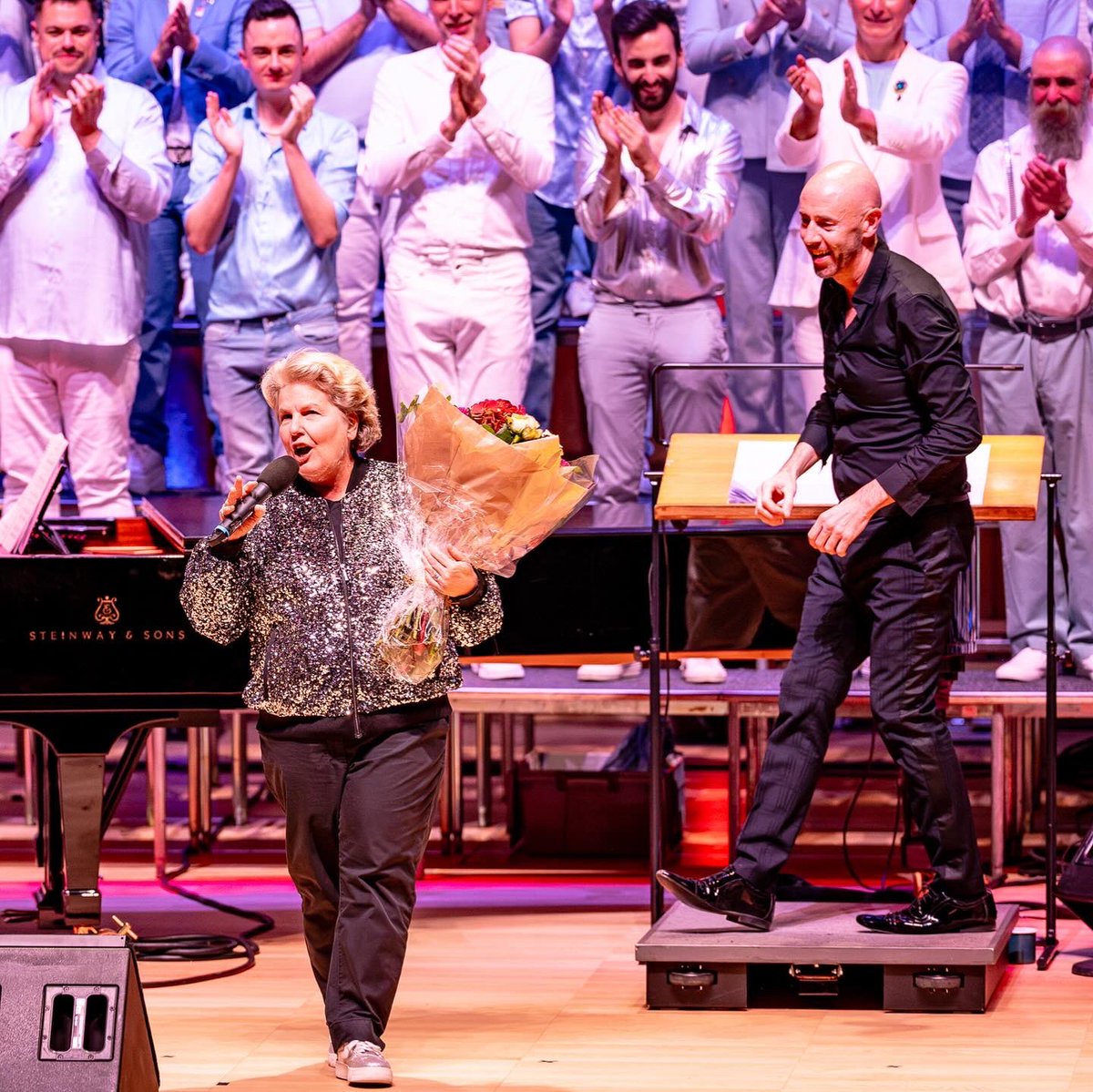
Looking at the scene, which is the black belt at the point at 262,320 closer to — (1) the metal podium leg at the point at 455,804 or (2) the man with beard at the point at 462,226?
(2) the man with beard at the point at 462,226

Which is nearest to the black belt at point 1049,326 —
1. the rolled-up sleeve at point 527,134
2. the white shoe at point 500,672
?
the rolled-up sleeve at point 527,134

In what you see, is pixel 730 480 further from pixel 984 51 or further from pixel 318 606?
pixel 984 51

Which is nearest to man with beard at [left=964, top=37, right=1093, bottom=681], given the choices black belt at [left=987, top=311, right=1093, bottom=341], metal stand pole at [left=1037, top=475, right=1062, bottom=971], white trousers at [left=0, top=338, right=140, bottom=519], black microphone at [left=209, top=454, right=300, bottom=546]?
black belt at [left=987, top=311, right=1093, bottom=341]

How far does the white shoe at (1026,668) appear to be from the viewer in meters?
6.27

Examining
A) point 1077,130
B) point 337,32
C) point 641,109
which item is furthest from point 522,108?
point 1077,130

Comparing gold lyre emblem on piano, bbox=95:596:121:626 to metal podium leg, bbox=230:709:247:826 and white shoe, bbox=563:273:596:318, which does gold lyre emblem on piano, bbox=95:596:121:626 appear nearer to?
metal podium leg, bbox=230:709:247:826

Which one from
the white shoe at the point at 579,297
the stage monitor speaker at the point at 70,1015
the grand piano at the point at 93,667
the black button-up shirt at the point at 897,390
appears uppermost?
the white shoe at the point at 579,297

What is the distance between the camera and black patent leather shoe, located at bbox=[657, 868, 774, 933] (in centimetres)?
468

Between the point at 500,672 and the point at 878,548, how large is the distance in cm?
203

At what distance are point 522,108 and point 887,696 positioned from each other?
291cm

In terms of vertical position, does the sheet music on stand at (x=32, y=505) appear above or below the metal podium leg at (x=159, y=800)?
above

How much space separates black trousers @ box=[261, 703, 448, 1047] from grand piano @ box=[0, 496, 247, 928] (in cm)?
86

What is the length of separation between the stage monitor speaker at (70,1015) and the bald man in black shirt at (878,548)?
4.96ft

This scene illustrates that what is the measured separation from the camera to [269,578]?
4.04 m
